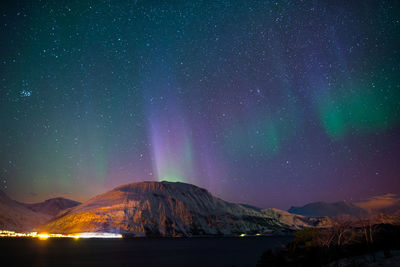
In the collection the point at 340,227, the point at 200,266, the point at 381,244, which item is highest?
the point at 340,227

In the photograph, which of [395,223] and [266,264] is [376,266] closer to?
[266,264]

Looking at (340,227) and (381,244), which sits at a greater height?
(340,227)

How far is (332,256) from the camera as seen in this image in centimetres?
3828

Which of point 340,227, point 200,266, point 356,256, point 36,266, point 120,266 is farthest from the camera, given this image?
point 200,266

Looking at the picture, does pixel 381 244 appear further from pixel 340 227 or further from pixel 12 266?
pixel 12 266

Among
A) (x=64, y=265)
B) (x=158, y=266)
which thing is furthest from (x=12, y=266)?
(x=158, y=266)

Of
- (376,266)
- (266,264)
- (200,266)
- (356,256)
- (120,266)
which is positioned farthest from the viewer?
(200,266)

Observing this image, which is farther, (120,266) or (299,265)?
(120,266)

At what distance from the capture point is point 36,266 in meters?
45.5

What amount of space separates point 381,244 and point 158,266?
113 ft

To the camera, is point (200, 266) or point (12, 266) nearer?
point (12, 266)

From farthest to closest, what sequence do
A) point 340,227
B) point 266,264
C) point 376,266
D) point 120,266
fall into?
point 120,266, point 266,264, point 340,227, point 376,266

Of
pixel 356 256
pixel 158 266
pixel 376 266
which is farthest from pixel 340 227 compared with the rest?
pixel 158 266

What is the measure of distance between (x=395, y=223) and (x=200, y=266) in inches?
1304
